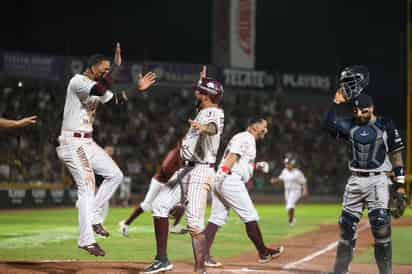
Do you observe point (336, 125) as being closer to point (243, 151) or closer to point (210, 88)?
point (210, 88)

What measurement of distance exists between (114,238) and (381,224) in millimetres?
7406

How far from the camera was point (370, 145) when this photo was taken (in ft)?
29.4

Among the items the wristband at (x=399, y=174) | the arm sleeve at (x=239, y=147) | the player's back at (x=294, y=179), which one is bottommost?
the player's back at (x=294, y=179)

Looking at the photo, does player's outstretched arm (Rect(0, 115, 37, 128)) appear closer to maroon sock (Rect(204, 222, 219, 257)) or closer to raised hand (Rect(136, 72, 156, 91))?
raised hand (Rect(136, 72, 156, 91))

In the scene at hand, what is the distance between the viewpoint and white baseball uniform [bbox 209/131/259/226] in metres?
11.0

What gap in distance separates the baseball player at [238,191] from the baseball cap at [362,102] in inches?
93.4

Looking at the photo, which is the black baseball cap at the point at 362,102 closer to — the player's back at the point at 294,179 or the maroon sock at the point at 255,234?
the maroon sock at the point at 255,234

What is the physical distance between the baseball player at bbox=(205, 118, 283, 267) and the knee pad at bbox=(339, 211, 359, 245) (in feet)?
6.83

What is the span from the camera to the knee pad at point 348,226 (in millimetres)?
9102

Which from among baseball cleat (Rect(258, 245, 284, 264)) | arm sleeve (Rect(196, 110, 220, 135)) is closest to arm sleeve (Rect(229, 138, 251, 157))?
baseball cleat (Rect(258, 245, 284, 264))

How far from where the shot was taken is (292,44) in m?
49.3

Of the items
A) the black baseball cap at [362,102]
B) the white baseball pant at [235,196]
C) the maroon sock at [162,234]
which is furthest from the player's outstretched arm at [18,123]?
the black baseball cap at [362,102]

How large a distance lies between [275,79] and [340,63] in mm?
10800

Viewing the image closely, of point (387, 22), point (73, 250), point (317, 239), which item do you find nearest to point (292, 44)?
point (387, 22)
